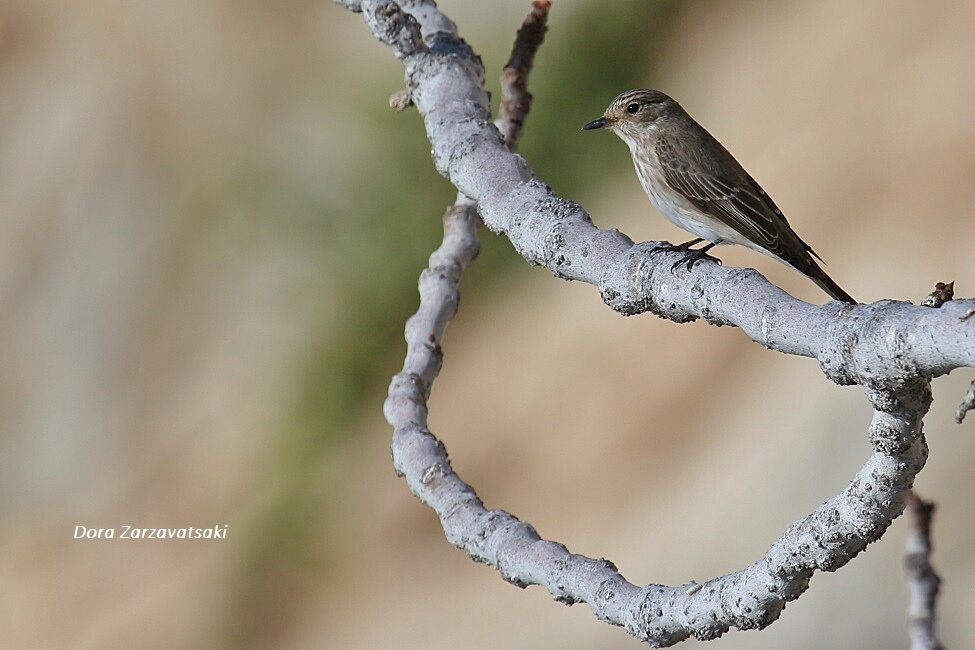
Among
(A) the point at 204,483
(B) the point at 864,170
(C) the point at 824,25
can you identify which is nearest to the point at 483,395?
(A) the point at 204,483

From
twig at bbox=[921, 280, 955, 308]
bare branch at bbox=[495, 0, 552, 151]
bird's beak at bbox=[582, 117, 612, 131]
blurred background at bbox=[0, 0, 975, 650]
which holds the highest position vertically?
blurred background at bbox=[0, 0, 975, 650]

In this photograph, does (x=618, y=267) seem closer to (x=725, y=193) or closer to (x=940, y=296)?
(x=940, y=296)

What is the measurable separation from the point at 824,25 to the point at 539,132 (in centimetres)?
339

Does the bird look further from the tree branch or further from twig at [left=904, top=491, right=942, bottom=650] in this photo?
twig at [left=904, top=491, right=942, bottom=650]

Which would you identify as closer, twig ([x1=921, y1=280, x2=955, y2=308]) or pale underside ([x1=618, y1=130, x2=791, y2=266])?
twig ([x1=921, y1=280, x2=955, y2=308])


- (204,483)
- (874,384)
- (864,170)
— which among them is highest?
(864,170)

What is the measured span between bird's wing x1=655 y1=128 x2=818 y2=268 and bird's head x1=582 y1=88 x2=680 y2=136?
0.58 ft

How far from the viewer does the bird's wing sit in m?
5.21

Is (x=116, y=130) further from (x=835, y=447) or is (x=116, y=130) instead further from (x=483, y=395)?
(x=835, y=447)

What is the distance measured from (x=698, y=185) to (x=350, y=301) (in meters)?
7.81

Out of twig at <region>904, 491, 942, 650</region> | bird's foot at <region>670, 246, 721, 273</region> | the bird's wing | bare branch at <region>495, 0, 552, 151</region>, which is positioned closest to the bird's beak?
the bird's wing

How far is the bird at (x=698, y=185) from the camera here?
521cm

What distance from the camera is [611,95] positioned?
1260 centimetres

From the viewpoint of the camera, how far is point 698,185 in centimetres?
540
